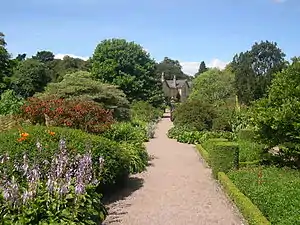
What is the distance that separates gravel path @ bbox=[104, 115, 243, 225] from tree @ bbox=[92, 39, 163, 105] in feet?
101

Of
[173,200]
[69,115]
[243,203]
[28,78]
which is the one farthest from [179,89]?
[243,203]

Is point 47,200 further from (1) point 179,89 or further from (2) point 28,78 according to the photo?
(1) point 179,89

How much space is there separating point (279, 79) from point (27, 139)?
740 centimetres

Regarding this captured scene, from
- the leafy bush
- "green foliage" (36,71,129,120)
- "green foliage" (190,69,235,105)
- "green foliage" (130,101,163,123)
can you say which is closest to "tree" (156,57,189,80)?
"green foliage" (190,69,235,105)

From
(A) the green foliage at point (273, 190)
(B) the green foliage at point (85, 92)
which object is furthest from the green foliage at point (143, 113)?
(A) the green foliage at point (273, 190)

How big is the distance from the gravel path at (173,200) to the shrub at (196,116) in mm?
9546

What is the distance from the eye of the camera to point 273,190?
8.05 m

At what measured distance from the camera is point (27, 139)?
8.04 meters

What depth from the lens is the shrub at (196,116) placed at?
23.5 metres

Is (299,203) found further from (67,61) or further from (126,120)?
(67,61)

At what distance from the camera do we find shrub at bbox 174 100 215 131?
23461 mm

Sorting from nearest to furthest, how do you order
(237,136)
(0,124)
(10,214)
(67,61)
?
(10,214)
(0,124)
(237,136)
(67,61)

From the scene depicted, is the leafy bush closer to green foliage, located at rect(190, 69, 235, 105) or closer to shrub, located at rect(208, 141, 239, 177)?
shrub, located at rect(208, 141, 239, 177)

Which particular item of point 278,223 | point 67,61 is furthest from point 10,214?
point 67,61
